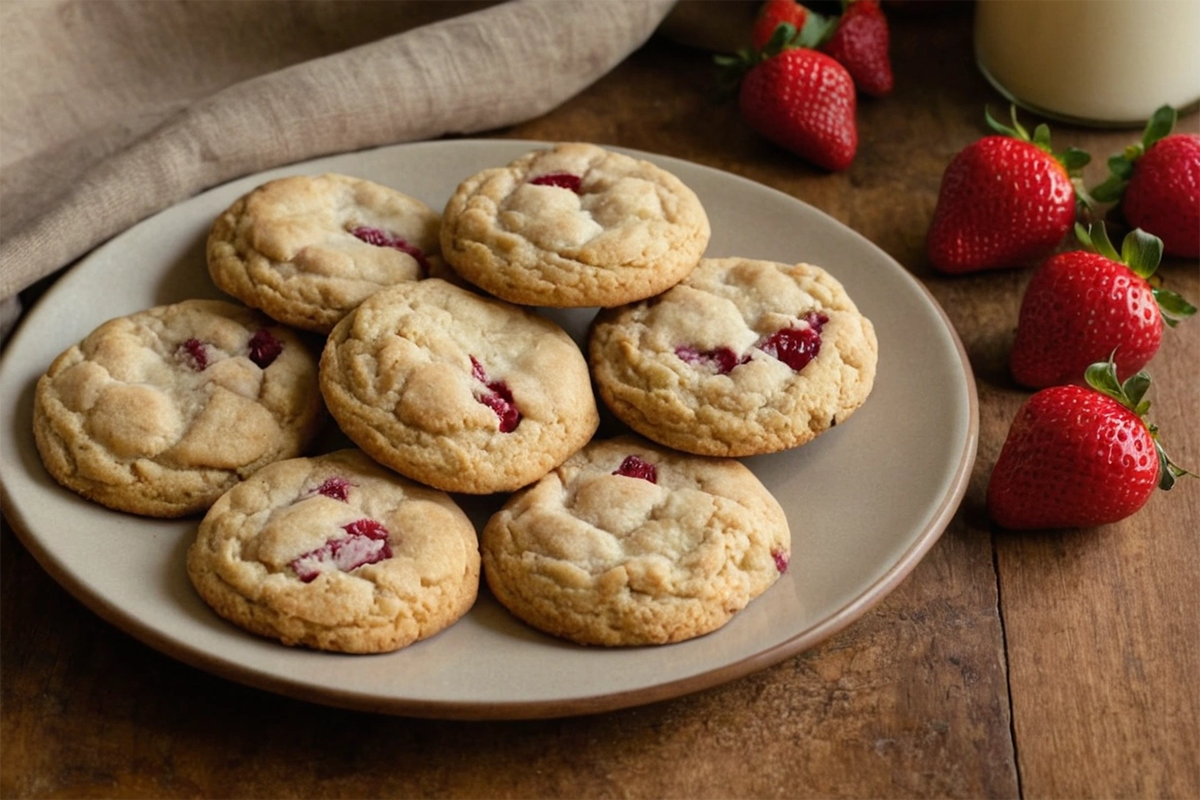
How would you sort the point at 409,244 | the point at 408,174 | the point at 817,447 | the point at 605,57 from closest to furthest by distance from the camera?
the point at 817,447 < the point at 409,244 < the point at 408,174 < the point at 605,57

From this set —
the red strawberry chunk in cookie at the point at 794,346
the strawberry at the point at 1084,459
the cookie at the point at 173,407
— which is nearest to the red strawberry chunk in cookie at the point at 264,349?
the cookie at the point at 173,407

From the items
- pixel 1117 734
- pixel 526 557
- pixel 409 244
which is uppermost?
pixel 409 244

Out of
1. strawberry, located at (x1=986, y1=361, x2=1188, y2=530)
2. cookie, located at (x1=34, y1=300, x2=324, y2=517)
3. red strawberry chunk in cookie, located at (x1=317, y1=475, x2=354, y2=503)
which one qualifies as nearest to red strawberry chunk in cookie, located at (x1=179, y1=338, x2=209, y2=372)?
cookie, located at (x1=34, y1=300, x2=324, y2=517)

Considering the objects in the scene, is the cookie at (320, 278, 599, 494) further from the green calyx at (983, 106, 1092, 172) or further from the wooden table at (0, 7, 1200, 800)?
the green calyx at (983, 106, 1092, 172)

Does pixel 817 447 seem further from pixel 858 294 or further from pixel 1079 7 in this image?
pixel 1079 7

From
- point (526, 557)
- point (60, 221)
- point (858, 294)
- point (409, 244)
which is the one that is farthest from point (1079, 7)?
point (60, 221)
